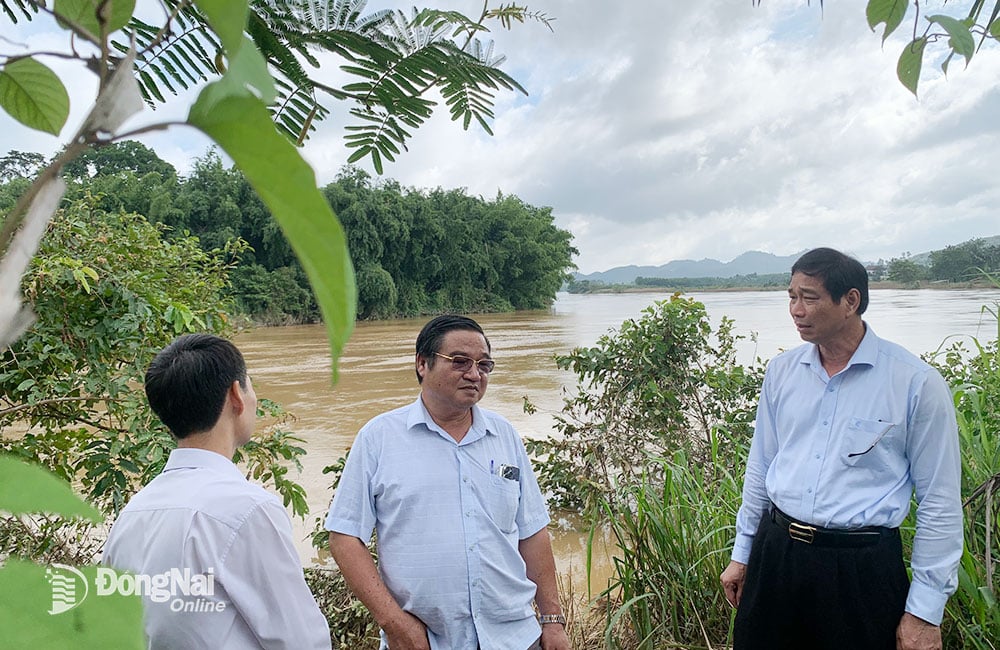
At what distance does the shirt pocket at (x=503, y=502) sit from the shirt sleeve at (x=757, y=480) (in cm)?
71

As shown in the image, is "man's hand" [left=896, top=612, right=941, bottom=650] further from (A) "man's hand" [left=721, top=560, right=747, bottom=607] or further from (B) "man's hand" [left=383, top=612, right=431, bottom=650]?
(B) "man's hand" [left=383, top=612, right=431, bottom=650]

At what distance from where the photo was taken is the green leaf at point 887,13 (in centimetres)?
68

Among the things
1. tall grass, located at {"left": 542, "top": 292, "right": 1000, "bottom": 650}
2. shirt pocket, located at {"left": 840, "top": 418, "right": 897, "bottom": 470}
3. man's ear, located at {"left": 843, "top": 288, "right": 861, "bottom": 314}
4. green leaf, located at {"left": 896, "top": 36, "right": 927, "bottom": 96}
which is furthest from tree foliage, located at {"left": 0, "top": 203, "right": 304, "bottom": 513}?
green leaf, located at {"left": 896, "top": 36, "right": 927, "bottom": 96}

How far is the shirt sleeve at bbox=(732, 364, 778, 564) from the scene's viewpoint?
6.85 feet

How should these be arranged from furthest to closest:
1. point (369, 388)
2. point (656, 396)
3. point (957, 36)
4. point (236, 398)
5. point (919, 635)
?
point (369, 388) → point (656, 396) → point (919, 635) → point (236, 398) → point (957, 36)

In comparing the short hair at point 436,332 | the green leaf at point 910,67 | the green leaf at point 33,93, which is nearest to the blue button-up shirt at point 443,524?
the short hair at point 436,332

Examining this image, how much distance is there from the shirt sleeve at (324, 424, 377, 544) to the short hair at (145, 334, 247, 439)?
0.53m

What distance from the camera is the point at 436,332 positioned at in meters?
2.07

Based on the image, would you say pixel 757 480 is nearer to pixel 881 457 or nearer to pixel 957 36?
pixel 881 457

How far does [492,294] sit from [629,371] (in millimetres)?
23812

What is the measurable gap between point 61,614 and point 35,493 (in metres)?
0.03

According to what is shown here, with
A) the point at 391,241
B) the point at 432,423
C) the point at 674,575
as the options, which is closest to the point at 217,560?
the point at 432,423

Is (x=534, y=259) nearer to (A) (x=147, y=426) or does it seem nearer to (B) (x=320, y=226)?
(A) (x=147, y=426)
